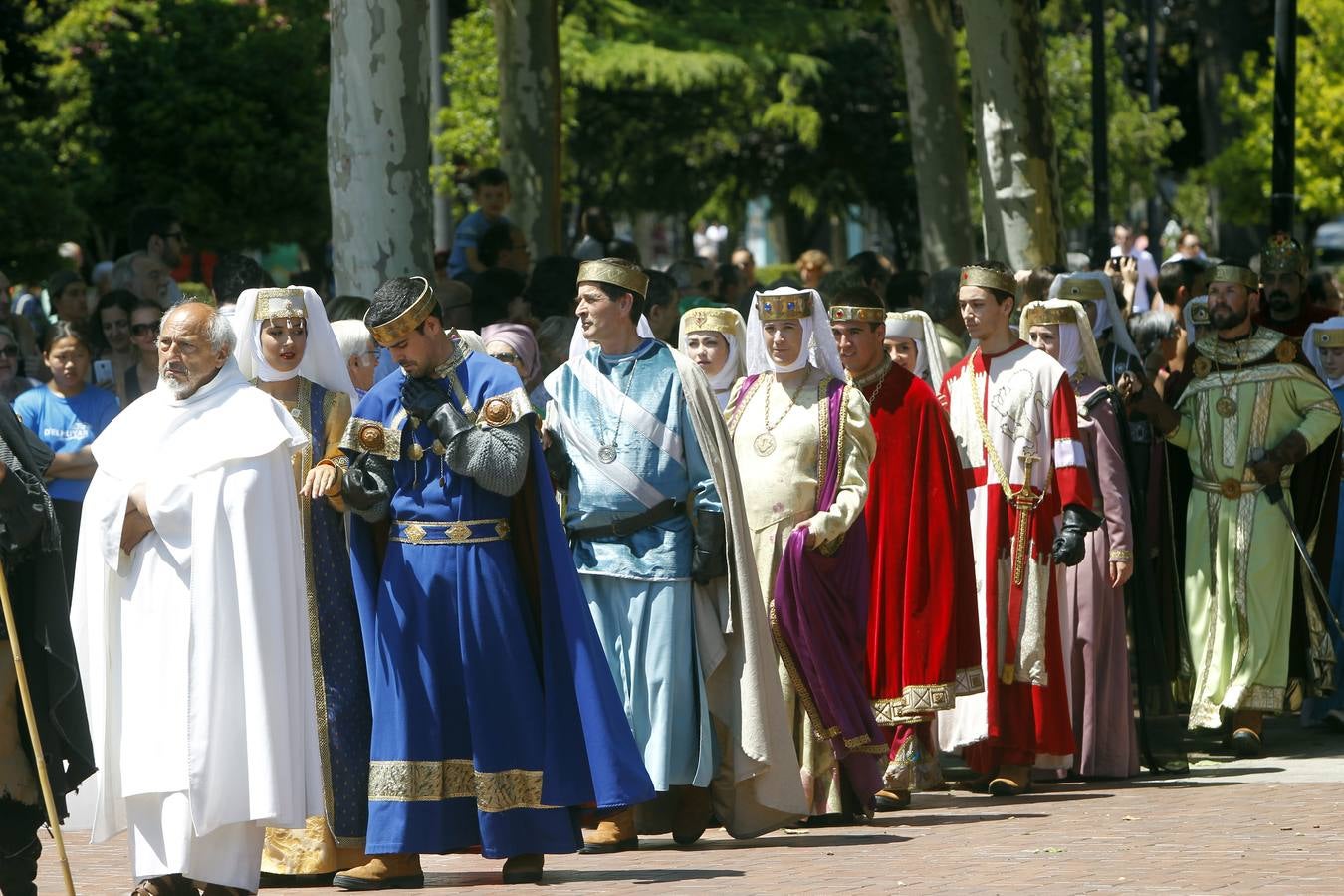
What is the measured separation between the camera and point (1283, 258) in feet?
46.3

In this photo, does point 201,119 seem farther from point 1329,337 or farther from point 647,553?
point 647,553

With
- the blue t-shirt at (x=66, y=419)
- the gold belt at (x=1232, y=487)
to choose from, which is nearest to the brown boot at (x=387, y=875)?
the blue t-shirt at (x=66, y=419)

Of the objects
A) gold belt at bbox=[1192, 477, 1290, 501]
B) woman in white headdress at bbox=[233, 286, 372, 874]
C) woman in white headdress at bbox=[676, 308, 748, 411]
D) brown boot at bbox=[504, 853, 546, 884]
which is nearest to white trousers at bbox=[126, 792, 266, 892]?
woman in white headdress at bbox=[233, 286, 372, 874]

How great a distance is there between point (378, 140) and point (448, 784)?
530 centimetres

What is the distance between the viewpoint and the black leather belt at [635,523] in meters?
9.49

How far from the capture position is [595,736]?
8695 millimetres

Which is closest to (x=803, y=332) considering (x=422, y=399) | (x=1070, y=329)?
(x=1070, y=329)

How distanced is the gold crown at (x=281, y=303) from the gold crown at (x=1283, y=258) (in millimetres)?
6938

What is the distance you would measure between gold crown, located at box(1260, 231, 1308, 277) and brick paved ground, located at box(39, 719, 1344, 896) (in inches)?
144

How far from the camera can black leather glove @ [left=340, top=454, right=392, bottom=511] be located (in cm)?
861

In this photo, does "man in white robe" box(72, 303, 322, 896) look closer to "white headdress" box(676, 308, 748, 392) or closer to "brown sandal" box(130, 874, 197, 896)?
"brown sandal" box(130, 874, 197, 896)

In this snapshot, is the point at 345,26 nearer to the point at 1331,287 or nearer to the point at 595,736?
the point at 595,736

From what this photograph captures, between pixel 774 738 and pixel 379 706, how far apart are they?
1678mm

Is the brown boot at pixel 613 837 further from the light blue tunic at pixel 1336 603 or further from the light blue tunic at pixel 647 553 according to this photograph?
the light blue tunic at pixel 1336 603
